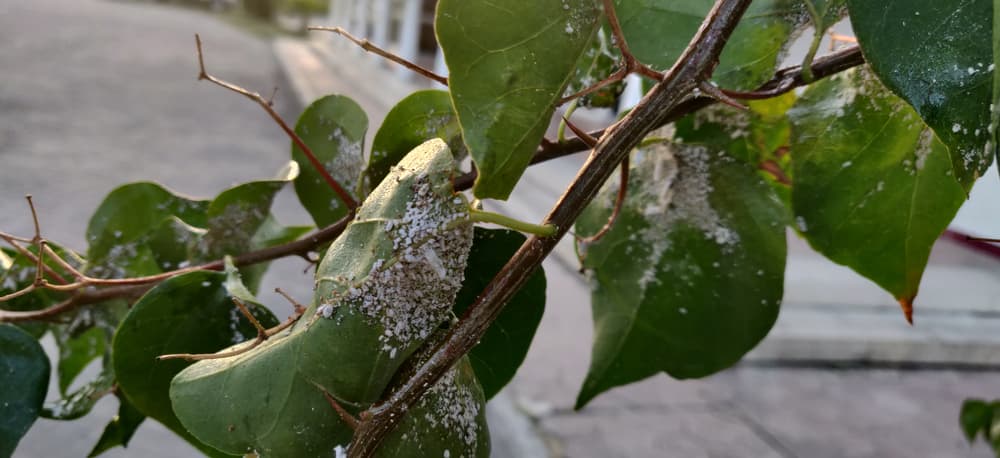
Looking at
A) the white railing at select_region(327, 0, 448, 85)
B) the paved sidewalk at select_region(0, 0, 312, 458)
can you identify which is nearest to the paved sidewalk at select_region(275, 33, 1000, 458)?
the paved sidewalk at select_region(0, 0, 312, 458)

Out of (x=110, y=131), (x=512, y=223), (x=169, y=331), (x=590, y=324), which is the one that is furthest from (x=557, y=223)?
(x=110, y=131)

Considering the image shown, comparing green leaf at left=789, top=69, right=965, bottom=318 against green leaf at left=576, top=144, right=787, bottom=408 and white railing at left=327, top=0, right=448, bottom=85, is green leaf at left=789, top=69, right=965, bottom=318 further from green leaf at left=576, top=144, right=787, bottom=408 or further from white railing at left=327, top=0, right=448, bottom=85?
white railing at left=327, top=0, right=448, bottom=85

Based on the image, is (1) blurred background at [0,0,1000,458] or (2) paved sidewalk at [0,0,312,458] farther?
(2) paved sidewalk at [0,0,312,458]

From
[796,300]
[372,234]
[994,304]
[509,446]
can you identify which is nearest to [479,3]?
[372,234]

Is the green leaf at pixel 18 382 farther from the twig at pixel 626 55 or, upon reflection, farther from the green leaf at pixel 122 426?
the twig at pixel 626 55

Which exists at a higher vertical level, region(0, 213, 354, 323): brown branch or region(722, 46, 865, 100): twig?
region(722, 46, 865, 100): twig

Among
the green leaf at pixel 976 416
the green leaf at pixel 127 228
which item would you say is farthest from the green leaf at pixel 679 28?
the green leaf at pixel 976 416

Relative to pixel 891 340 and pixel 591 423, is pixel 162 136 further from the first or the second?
pixel 891 340

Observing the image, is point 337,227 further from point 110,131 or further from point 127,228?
point 110,131
